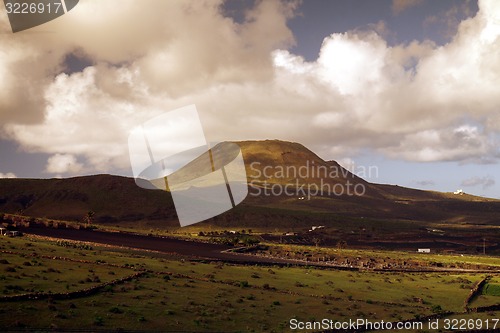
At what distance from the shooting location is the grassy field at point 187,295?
128ft

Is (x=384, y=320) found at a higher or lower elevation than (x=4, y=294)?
lower

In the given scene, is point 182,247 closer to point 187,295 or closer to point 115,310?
point 187,295

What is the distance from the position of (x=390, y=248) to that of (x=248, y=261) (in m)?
100

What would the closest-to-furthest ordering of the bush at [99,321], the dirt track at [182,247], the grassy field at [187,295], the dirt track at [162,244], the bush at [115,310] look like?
1. the bush at [99,321]
2. the grassy field at [187,295]
3. the bush at [115,310]
4. the dirt track at [182,247]
5. the dirt track at [162,244]

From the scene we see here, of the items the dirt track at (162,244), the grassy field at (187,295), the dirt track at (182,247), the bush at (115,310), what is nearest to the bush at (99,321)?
→ the grassy field at (187,295)

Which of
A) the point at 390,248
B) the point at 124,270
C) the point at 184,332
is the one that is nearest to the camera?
the point at 184,332

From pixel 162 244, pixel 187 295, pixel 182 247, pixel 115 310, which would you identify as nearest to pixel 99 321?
pixel 115 310

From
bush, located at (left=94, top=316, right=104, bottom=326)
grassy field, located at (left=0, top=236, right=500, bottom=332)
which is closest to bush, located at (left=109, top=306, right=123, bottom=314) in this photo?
grassy field, located at (left=0, top=236, right=500, bottom=332)

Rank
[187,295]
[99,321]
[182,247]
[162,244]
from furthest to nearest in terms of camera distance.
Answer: [162,244], [182,247], [187,295], [99,321]

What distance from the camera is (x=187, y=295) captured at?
51.3 metres

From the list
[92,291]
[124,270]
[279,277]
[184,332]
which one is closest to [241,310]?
[184,332]

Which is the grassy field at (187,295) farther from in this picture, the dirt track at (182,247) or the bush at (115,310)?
the dirt track at (182,247)

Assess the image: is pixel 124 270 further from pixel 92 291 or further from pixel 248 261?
pixel 248 261

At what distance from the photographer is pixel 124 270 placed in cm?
6066
